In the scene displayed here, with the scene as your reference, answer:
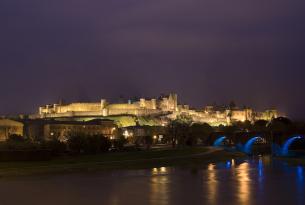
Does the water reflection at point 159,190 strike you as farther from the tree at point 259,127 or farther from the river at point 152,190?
the tree at point 259,127

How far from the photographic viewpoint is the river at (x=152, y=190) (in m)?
18.9

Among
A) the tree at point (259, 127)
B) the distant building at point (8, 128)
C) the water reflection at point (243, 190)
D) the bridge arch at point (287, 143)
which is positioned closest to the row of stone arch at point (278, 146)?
the bridge arch at point (287, 143)

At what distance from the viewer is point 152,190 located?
2200 cm

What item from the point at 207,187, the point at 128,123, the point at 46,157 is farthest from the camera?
the point at 128,123

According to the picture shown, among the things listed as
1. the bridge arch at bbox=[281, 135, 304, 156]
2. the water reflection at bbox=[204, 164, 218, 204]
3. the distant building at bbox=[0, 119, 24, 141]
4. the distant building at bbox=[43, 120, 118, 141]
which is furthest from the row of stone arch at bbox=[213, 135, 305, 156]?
the distant building at bbox=[0, 119, 24, 141]

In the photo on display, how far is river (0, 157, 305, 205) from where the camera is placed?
18922 millimetres

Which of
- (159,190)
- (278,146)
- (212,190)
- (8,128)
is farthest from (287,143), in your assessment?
(8,128)

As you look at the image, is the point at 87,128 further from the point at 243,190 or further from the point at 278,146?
the point at 243,190

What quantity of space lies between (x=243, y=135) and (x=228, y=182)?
5563 cm

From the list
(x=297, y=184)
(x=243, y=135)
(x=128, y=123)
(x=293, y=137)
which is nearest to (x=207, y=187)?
(x=297, y=184)

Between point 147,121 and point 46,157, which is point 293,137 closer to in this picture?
point 46,157

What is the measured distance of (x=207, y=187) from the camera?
2327 cm

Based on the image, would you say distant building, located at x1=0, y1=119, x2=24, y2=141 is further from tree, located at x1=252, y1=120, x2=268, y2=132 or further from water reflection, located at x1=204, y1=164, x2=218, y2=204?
water reflection, located at x1=204, y1=164, x2=218, y2=204

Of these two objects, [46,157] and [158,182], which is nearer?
[158,182]
